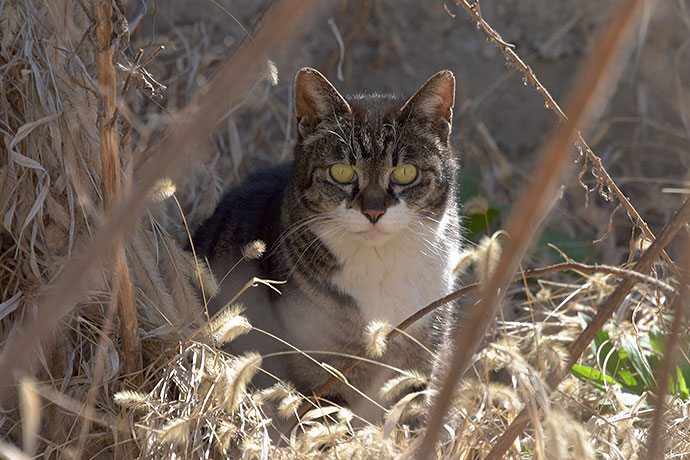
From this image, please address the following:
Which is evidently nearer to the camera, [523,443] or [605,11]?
[523,443]

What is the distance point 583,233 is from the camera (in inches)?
145

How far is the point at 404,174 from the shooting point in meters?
2.29

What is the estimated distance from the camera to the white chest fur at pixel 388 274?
2289mm

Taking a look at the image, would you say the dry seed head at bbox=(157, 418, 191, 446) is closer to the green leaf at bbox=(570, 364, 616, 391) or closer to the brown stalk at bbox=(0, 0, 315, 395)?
the brown stalk at bbox=(0, 0, 315, 395)

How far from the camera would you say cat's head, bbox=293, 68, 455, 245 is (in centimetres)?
224

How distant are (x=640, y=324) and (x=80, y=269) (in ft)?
7.68

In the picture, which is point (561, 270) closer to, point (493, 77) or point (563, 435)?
point (563, 435)

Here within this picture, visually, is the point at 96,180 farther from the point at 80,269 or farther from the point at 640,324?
the point at 640,324

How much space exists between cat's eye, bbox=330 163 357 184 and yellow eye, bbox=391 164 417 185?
0.13m

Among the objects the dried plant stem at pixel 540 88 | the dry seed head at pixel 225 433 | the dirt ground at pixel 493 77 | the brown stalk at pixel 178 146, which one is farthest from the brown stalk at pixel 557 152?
the dirt ground at pixel 493 77

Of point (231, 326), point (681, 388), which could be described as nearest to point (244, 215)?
point (231, 326)

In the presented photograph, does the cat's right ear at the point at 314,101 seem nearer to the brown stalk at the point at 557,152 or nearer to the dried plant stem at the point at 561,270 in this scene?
the dried plant stem at the point at 561,270

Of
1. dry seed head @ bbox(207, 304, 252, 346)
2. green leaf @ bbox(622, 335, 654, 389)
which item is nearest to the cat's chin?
dry seed head @ bbox(207, 304, 252, 346)

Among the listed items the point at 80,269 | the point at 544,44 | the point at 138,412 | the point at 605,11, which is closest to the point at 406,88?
the point at 544,44
